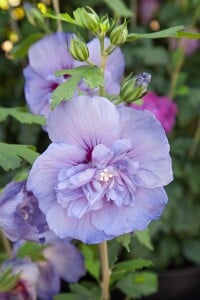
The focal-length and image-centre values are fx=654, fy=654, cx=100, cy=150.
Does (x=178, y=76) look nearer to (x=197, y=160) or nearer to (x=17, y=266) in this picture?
(x=197, y=160)

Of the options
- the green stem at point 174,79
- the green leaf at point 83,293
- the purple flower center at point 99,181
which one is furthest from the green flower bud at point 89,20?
the green stem at point 174,79

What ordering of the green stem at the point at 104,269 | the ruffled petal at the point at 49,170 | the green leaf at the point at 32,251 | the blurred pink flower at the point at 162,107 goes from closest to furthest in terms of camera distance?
the ruffled petal at the point at 49,170, the green stem at the point at 104,269, the green leaf at the point at 32,251, the blurred pink flower at the point at 162,107

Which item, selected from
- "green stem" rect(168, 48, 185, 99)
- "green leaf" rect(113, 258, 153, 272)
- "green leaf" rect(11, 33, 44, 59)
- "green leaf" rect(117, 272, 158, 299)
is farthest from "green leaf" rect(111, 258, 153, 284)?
"green stem" rect(168, 48, 185, 99)

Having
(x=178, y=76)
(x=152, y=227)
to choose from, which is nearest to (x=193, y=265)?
(x=152, y=227)

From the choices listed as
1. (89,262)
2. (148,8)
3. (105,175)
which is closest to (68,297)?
(89,262)

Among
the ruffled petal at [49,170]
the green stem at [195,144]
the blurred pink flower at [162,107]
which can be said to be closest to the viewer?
the ruffled petal at [49,170]

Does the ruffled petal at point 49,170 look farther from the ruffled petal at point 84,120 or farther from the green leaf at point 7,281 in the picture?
the green leaf at point 7,281
